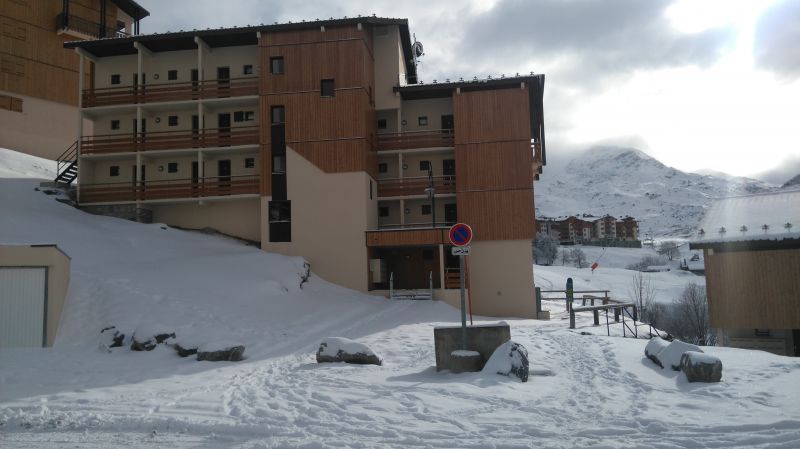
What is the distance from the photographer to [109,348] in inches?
582

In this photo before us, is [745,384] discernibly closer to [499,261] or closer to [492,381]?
[492,381]

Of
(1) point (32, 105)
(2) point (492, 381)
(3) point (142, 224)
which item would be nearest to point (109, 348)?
(2) point (492, 381)

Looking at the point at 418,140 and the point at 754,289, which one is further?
the point at 418,140

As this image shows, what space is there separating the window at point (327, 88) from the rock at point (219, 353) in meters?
18.2

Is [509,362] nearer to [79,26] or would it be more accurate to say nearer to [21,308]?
[21,308]

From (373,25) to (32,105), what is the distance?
2472 cm

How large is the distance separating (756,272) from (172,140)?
2796 cm

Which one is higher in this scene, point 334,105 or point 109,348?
point 334,105

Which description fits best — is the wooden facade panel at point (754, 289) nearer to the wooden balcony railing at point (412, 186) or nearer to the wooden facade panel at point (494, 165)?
the wooden facade panel at point (494, 165)

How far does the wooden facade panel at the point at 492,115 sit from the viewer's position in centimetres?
2997

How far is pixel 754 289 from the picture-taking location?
69.4 ft

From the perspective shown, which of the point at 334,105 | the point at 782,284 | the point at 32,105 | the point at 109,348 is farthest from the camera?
the point at 32,105

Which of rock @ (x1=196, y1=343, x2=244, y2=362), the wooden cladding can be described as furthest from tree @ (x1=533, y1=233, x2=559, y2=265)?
rock @ (x1=196, y1=343, x2=244, y2=362)

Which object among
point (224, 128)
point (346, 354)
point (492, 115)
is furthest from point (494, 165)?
point (346, 354)
